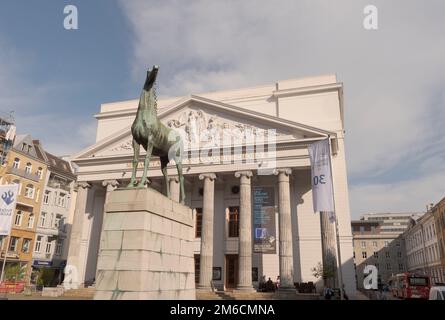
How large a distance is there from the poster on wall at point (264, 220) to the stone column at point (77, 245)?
16450mm

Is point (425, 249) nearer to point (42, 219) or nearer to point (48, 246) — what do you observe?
point (48, 246)

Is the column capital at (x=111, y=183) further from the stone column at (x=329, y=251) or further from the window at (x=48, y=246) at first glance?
the stone column at (x=329, y=251)

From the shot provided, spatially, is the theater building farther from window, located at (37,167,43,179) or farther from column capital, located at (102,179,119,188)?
window, located at (37,167,43,179)

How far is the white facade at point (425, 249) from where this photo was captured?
61.5 metres

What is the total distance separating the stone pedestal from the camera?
9.58 meters

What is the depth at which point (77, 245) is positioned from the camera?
33.2m

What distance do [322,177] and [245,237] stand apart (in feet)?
33.1

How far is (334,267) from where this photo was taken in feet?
88.1

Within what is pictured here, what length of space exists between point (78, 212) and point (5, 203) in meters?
9.68

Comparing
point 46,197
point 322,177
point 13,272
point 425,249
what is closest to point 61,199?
point 46,197

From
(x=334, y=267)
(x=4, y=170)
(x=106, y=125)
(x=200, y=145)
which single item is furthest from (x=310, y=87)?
(x=4, y=170)

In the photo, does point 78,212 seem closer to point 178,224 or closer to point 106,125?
point 106,125

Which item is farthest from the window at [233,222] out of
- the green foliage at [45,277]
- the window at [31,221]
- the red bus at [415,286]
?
the window at [31,221]

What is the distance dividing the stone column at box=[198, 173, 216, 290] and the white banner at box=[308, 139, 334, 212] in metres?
11.2
